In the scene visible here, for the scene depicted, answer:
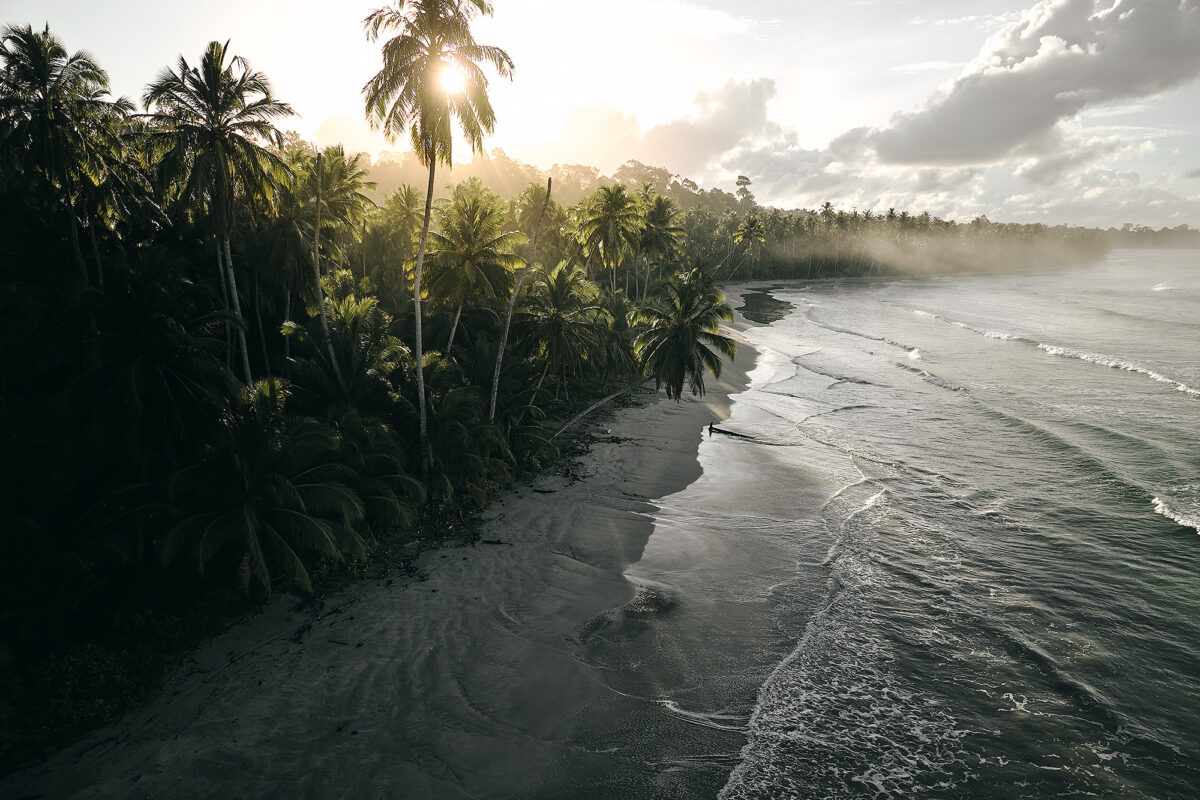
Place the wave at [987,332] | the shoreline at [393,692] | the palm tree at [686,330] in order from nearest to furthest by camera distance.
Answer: the shoreline at [393,692] → the palm tree at [686,330] → the wave at [987,332]

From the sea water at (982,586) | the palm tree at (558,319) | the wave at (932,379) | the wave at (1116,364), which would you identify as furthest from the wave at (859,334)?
the palm tree at (558,319)

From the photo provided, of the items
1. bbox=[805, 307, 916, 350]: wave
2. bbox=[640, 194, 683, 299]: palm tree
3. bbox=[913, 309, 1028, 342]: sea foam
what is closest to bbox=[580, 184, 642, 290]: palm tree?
bbox=[640, 194, 683, 299]: palm tree

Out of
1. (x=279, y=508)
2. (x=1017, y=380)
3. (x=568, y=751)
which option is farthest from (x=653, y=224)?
(x=568, y=751)

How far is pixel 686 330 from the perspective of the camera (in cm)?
2597

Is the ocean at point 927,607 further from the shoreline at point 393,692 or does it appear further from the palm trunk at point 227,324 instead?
the palm trunk at point 227,324

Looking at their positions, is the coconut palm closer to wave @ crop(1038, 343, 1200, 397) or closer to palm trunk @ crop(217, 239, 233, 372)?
palm trunk @ crop(217, 239, 233, 372)

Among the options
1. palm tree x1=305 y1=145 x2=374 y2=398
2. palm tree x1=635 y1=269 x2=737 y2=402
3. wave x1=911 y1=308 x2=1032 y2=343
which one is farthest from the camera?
wave x1=911 y1=308 x2=1032 y2=343

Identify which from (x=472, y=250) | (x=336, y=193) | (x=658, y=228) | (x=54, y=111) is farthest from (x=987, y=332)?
(x=54, y=111)

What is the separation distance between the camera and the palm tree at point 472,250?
65.6ft

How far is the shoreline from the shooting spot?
8523 mm

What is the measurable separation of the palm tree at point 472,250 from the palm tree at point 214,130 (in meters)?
6.08

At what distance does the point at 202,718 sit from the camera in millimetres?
9500

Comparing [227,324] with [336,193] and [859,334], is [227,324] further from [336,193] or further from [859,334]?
[859,334]

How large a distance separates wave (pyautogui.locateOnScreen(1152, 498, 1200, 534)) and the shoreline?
59.8 ft
